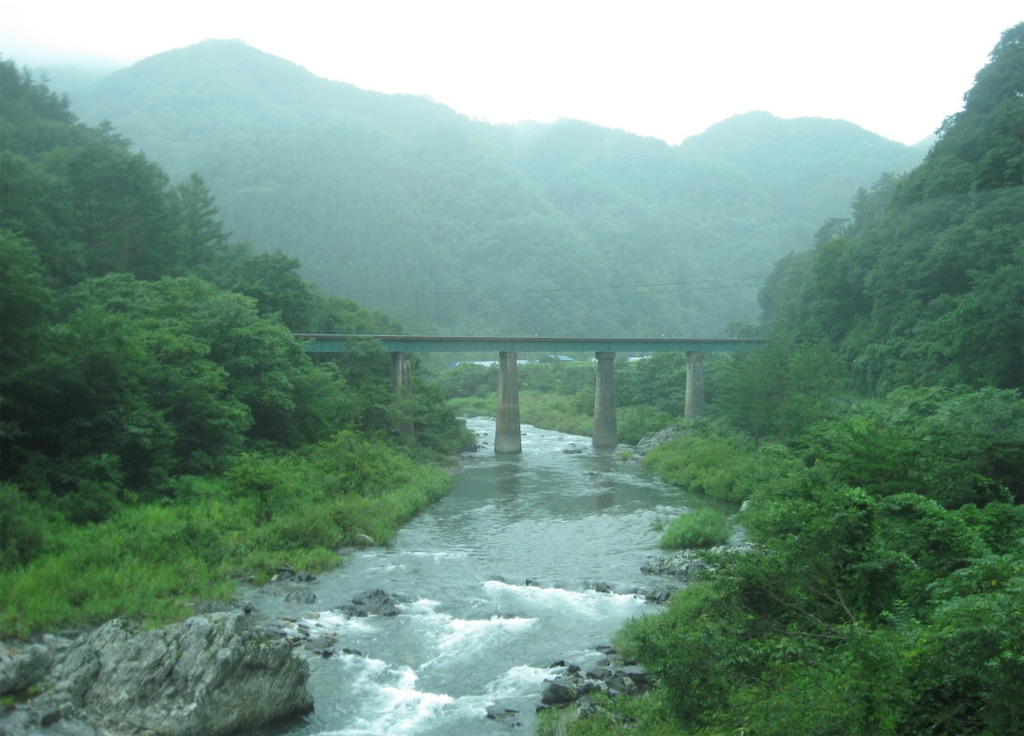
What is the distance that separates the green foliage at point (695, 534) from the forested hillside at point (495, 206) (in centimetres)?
7289

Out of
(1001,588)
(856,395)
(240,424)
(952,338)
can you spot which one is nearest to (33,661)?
(1001,588)

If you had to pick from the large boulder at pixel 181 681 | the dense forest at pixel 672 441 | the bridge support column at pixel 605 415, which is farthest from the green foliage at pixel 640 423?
the large boulder at pixel 181 681

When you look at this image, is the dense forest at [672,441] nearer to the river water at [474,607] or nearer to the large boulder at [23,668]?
the river water at [474,607]

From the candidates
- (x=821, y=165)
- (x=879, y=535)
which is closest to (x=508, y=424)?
(x=879, y=535)

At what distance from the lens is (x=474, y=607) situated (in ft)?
64.7

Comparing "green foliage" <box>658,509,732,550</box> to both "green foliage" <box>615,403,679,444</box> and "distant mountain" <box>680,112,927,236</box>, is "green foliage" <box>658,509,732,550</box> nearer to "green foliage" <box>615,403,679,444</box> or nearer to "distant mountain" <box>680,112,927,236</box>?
"green foliage" <box>615,403,679,444</box>

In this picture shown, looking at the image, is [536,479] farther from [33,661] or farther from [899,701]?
[899,701]

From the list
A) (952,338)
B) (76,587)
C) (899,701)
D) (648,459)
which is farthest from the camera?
(648,459)

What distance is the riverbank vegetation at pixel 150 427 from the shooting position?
19.2 meters

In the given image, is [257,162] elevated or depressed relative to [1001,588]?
elevated

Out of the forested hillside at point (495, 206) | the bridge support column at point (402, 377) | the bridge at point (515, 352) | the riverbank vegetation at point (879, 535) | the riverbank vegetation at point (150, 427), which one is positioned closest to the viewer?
the riverbank vegetation at point (879, 535)

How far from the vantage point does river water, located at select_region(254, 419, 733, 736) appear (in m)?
14.3

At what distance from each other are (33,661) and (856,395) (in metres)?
44.5

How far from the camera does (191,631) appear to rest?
13.6 metres
